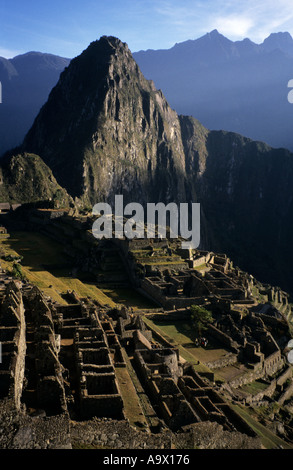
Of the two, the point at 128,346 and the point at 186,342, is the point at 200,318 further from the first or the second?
the point at 128,346

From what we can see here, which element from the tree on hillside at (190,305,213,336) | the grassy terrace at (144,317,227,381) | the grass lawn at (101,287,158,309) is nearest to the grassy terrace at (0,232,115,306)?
the grass lawn at (101,287,158,309)

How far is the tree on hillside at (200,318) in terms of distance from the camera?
40.8m

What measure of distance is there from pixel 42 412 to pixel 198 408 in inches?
405

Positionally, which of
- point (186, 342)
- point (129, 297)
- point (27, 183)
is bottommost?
point (186, 342)

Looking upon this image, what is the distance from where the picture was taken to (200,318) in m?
42.0

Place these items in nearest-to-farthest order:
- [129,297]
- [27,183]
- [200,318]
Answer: [200,318], [129,297], [27,183]

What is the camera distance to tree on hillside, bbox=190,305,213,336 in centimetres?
4081

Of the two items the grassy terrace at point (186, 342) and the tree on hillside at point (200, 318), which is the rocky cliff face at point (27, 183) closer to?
the tree on hillside at point (200, 318)

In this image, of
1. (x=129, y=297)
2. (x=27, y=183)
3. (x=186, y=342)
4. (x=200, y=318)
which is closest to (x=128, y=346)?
(x=186, y=342)

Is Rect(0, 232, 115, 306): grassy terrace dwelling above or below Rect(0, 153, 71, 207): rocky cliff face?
below

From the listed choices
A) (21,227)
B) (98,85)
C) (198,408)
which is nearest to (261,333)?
(198,408)

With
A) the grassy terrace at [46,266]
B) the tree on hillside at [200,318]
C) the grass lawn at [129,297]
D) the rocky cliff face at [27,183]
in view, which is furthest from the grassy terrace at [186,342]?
the rocky cliff face at [27,183]

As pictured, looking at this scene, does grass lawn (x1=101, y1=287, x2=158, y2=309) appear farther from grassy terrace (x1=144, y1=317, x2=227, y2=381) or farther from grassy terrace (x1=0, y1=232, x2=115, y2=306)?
grassy terrace (x1=144, y1=317, x2=227, y2=381)
